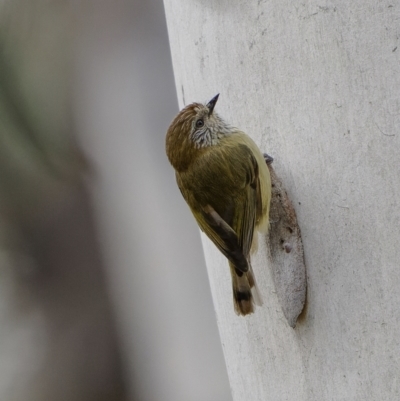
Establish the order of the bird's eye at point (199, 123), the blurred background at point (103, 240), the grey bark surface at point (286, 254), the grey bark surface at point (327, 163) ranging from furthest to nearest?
the blurred background at point (103, 240)
the bird's eye at point (199, 123)
the grey bark surface at point (286, 254)
the grey bark surface at point (327, 163)

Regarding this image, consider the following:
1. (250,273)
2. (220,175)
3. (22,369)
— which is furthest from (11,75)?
(22,369)

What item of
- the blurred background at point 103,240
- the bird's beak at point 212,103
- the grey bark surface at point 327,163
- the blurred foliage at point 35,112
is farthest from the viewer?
the blurred background at point 103,240

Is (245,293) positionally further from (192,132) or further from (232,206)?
(192,132)

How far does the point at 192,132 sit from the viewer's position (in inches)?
53.0

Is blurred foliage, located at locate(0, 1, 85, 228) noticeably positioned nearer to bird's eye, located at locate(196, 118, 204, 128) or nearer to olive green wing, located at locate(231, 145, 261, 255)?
bird's eye, located at locate(196, 118, 204, 128)

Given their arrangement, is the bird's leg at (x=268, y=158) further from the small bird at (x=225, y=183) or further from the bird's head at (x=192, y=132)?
the bird's head at (x=192, y=132)

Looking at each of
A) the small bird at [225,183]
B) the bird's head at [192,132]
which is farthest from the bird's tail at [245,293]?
the bird's head at [192,132]

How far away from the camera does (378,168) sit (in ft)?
2.99

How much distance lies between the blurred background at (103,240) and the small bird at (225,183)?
1.88 feet

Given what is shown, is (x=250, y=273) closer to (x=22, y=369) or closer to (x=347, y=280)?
(x=347, y=280)

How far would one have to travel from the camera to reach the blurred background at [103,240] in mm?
2180

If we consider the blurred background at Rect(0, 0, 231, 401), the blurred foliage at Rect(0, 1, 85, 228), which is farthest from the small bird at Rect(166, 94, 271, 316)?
the blurred background at Rect(0, 0, 231, 401)

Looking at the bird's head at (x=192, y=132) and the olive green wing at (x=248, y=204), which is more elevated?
the bird's head at (x=192, y=132)

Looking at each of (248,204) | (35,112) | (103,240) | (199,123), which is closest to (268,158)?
(248,204)
